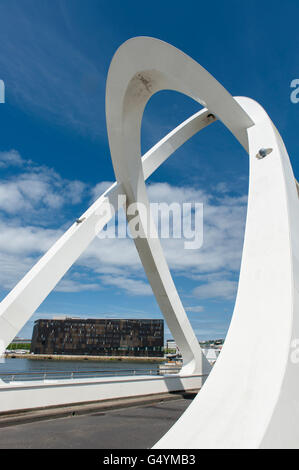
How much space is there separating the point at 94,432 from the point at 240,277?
498 centimetres

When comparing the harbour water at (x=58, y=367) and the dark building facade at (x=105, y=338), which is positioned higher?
the dark building facade at (x=105, y=338)

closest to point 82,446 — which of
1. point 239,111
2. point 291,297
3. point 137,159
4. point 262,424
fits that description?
point 262,424

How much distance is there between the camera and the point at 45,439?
18.6 ft

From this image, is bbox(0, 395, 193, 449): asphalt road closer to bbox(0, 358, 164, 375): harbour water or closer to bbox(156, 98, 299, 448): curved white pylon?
bbox(0, 358, 164, 375): harbour water

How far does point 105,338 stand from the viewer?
71.2 meters

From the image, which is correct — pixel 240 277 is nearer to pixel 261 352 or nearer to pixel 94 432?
pixel 261 352

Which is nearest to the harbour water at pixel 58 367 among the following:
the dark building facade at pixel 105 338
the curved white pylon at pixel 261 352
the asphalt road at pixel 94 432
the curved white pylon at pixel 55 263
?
the curved white pylon at pixel 55 263

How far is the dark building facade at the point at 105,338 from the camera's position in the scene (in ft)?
231

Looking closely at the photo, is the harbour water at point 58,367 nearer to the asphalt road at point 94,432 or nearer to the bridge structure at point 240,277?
the bridge structure at point 240,277

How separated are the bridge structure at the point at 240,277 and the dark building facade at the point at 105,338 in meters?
59.3

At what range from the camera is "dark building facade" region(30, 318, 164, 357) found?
7038cm

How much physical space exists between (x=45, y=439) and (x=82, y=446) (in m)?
0.87

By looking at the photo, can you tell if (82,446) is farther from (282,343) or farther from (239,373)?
(282,343)

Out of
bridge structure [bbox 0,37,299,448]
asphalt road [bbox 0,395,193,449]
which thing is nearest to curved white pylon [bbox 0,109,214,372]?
bridge structure [bbox 0,37,299,448]
